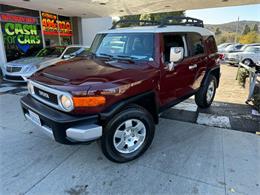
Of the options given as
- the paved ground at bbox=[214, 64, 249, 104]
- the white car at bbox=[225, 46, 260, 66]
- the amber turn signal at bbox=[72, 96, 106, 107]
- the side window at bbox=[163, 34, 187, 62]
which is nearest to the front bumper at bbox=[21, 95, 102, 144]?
the amber turn signal at bbox=[72, 96, 106, 107]

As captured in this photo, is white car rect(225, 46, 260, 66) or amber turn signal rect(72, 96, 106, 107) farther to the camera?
white car rect(225, 46, 260, 66)

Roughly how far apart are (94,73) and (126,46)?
1.03 metres

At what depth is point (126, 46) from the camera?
133 inches

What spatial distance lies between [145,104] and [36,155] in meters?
1.84

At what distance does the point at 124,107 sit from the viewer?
263cm

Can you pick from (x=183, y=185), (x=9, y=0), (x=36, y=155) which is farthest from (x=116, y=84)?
(x=9, y=0)

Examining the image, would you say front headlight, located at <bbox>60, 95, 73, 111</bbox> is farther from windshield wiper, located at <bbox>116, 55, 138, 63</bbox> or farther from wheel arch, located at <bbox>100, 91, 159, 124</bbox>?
windshield wiper, located at <bbox>116, 55, 138, 63</bbox>

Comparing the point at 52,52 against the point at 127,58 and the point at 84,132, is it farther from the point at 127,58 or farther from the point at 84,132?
the point at 84,132

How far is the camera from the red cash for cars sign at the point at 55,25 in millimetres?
11021

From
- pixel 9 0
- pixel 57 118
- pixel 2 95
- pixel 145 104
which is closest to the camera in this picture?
pixel 57 118

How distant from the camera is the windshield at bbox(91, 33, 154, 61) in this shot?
10.3ft

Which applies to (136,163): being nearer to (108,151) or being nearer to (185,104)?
(108,151)

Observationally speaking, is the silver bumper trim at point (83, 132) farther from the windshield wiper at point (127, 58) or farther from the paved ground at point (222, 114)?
the paved ground at point (222, 114)

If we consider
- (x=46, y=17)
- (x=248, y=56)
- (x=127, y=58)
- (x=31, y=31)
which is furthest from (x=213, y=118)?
(x=248, y=56)
